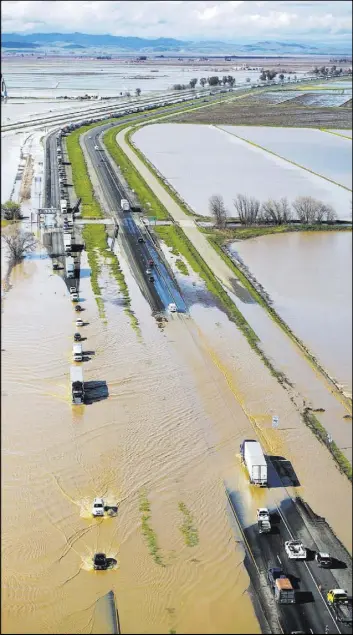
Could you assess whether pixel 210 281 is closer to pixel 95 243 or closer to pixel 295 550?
pixel 95 243

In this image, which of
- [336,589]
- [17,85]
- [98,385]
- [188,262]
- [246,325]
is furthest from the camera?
[17,85]

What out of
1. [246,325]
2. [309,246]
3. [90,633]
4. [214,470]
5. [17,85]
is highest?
[17,85]

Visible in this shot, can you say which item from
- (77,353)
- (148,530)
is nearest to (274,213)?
(77,353)

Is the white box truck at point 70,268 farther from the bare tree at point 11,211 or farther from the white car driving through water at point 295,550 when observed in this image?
the white car driving through water at point 295,550

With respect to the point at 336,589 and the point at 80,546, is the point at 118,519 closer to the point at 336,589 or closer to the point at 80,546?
the point at 80,546

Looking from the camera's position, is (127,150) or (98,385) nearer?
(98,385)

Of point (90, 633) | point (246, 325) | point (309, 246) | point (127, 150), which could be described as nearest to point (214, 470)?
point (90, 633)

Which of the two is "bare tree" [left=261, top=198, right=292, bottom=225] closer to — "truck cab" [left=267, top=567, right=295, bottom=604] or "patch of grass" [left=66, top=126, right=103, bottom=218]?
"patch of grass" [left=66, top=126, right=103, bottom=218]

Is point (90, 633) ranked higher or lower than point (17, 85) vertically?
lower

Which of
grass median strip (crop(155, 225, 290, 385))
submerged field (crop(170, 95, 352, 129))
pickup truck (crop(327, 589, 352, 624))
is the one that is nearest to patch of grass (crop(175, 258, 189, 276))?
grass median strip (crop(155, 225, 290, 385))
